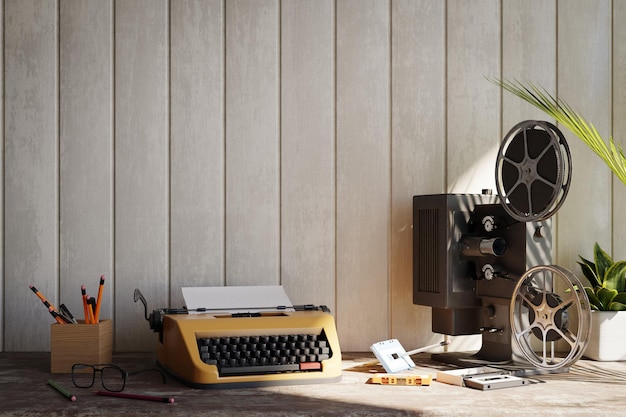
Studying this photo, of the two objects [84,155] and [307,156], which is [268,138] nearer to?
[307,156]

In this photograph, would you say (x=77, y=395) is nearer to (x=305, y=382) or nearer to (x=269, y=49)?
(x=305, y=382)

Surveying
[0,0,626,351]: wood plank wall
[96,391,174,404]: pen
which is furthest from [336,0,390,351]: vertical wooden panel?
[96,391,174,404]: pen

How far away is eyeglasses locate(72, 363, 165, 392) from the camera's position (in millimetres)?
1822

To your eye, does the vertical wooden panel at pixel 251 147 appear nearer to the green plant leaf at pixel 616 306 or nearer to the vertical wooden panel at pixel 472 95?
the vertical wooden panel at pixel 472 95

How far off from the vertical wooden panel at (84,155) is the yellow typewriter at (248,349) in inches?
18.1

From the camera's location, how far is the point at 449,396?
1.73m

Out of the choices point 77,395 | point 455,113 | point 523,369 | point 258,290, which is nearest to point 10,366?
point 77,395

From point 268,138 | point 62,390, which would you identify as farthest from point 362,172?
point 62,390

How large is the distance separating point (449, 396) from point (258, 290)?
2.39ft

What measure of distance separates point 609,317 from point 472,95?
0.84 meters

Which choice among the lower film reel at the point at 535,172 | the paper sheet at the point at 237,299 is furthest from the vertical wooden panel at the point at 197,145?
the lower film reel at the point at 535,172

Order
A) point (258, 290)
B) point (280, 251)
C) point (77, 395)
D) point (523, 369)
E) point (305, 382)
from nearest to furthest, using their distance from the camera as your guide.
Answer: point (77, 395)
point (305, 382)
point (523, 369)
point (258, 290)
point (280, 251)

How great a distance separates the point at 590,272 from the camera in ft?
7.73

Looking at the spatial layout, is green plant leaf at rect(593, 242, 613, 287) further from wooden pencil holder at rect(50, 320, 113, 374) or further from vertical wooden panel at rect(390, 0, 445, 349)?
wooden pencil holder at rect(50, 320, 113, 374)
